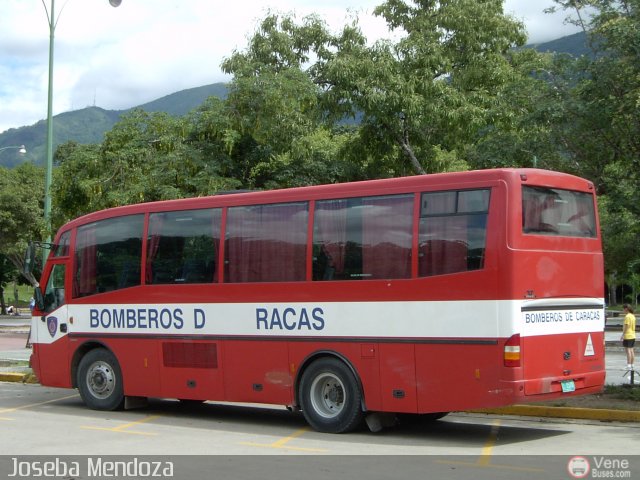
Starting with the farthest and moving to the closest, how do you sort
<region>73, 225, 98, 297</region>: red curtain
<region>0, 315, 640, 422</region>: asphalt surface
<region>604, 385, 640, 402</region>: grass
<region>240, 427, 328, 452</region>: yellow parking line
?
<region>73, 225, 98, 297</region>: red curtain < <region>604, 385, 640, 402</region>: grass < <region>0, 315, 640, 422</region>: asphalt surface < <region>240, 427, 328, 452</region>: yellow parking line

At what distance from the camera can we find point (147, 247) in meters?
13.9

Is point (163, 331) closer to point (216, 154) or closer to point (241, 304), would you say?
point (241, 304)

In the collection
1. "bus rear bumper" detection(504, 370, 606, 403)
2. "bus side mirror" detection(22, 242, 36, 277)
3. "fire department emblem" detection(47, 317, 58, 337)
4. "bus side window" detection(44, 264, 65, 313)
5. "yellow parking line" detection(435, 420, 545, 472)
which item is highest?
"bus side mirror" detection(22, 242, 36, 277)

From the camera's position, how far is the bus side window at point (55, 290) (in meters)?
15.2

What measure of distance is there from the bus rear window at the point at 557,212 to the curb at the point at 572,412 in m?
2.61

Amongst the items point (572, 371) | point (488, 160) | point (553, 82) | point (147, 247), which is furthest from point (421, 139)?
point (572, 371)

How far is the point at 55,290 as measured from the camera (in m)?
15.3

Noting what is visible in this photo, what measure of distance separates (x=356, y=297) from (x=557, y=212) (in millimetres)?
2732

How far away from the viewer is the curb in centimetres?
1246
